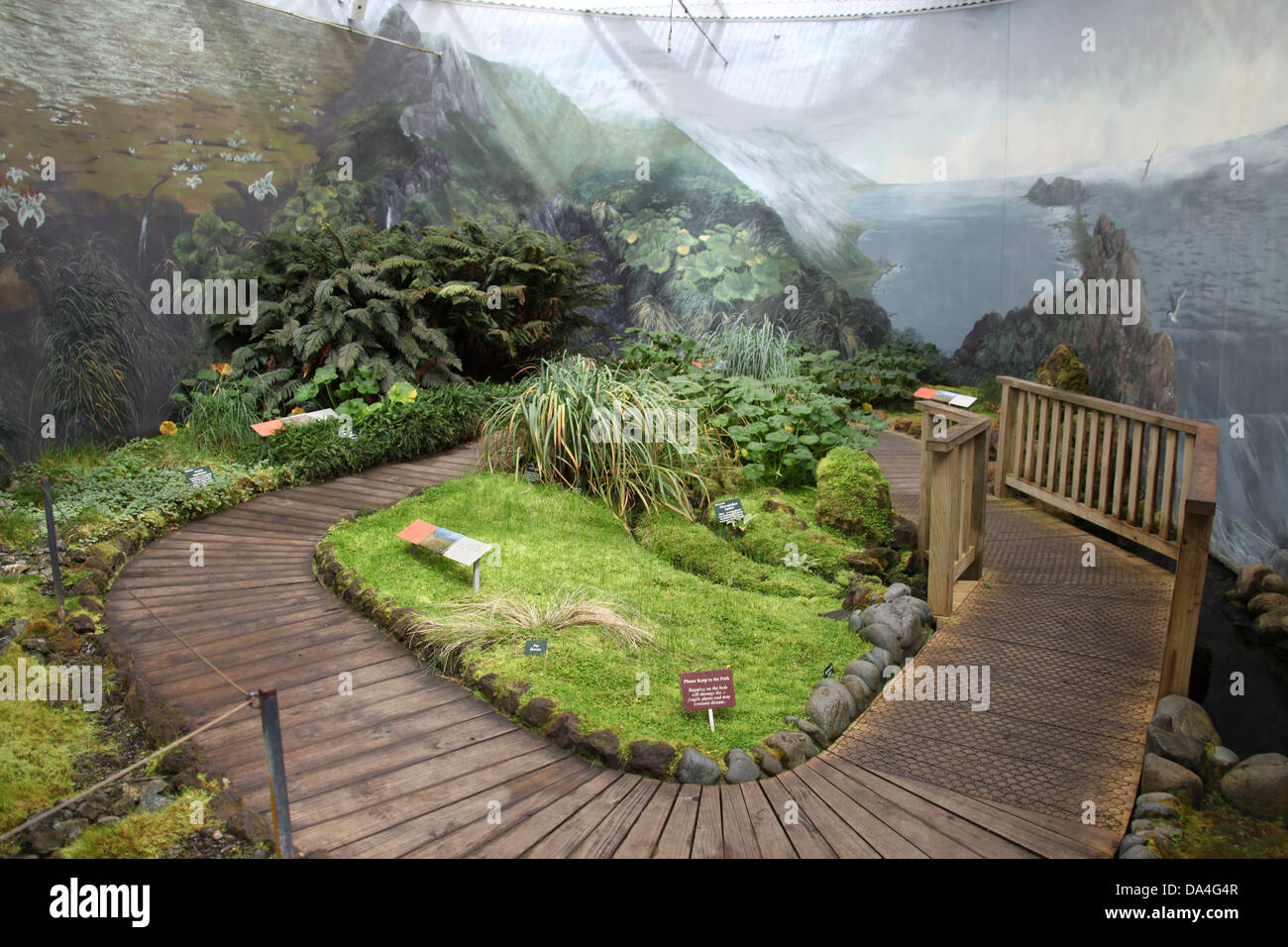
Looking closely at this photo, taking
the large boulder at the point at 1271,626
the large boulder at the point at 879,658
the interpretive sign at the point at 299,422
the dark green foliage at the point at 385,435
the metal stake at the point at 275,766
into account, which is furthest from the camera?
the dark green foliage at the point at 385,435

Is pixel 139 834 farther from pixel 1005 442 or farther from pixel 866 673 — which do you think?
pixel 1005 442

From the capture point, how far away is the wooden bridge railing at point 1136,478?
125 inches

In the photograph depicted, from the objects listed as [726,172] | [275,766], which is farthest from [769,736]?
[726,172]

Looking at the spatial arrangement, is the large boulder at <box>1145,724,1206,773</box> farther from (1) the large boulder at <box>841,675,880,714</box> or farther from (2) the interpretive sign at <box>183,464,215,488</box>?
(2) the interpretive sign at <box>183,464,215,488</box>

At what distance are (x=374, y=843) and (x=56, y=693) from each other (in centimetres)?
173

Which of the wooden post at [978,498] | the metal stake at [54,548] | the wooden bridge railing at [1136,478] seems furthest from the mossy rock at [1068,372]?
the metal stake at [54,548]

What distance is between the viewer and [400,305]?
748 centimetres

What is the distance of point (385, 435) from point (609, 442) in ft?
6.51

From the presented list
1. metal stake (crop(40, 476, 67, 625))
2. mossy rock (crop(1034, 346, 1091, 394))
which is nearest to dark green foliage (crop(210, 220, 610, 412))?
metal stake (crop(40, 476, 67, 625))

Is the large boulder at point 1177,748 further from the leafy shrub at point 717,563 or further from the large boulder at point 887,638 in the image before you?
the leafy shrub at point 717,563

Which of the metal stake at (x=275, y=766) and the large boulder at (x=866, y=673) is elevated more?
the metal stake at (x=275, y=766)

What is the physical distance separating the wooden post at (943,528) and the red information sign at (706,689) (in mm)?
1478

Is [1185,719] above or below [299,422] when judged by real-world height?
below
